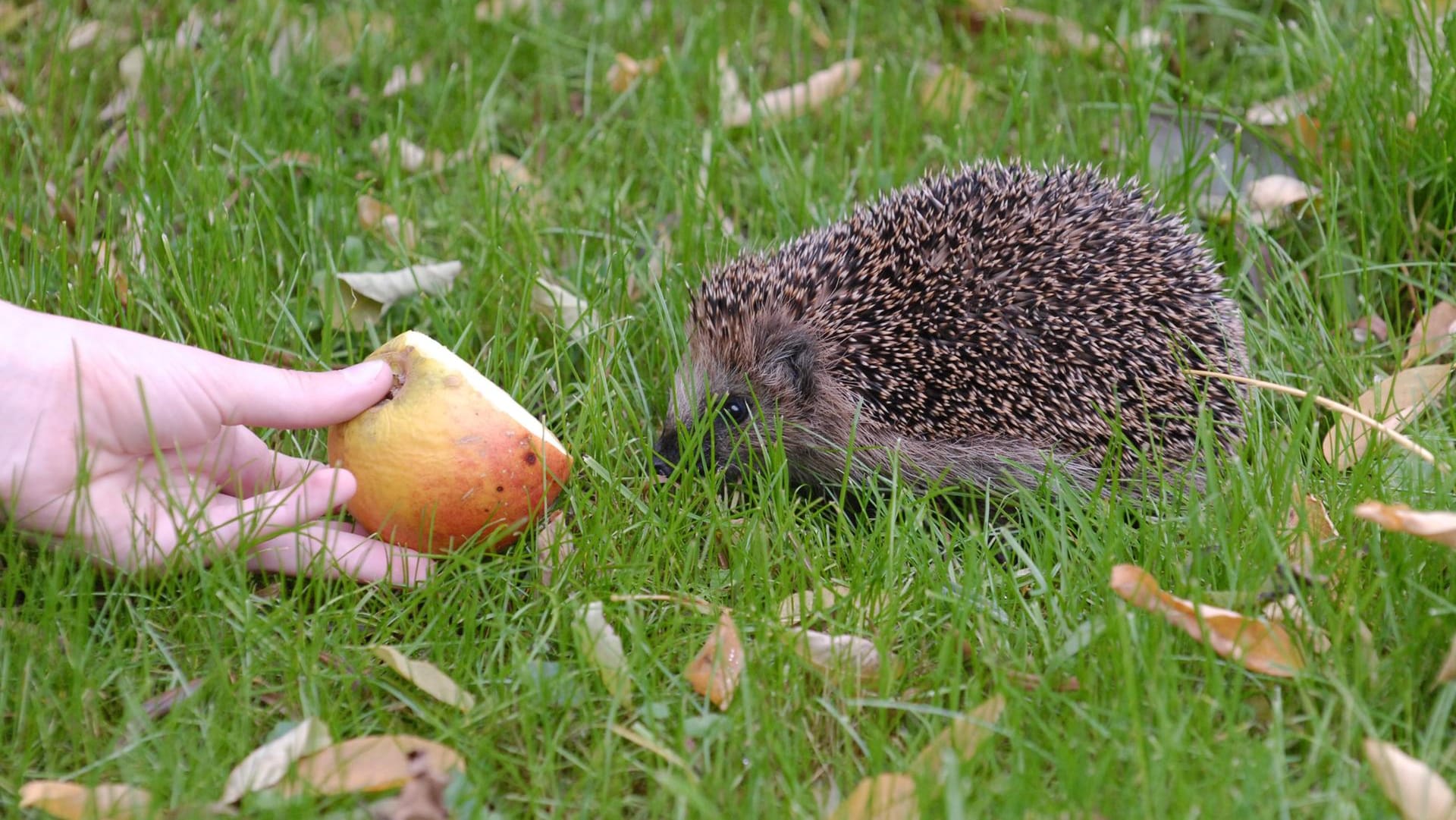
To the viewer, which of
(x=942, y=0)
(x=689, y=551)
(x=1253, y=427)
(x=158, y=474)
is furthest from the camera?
(x=942, y=0)

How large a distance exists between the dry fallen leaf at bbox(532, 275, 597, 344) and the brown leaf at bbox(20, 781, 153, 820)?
1.96 m

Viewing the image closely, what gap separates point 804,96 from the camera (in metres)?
5.52

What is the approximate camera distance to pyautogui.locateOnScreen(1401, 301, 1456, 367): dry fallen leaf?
4.15 m

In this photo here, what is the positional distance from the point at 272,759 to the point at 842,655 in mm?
1214

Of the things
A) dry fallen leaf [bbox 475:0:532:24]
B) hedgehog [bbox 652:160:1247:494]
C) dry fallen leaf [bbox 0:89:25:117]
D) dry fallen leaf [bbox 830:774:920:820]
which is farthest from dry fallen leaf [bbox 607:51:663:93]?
dry fallen leaf [bbox 830:774:920:820]

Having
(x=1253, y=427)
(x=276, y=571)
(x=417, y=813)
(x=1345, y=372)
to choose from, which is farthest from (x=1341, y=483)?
(x=276, y=571)

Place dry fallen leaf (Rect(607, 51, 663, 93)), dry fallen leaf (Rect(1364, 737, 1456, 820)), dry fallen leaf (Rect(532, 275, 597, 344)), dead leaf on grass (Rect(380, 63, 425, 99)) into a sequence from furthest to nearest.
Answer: dry fallen leaf (Rect(607, 51, 663, 93)) < dead leaf on grass (Rect(380, 63, 425, 99)) < dry fallen leaf (Rect(532, 275, 597, 344)) < dry fallen leaf (Rect(1364, 737, 1456, 820))

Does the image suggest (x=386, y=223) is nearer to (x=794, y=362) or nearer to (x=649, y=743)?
(x=794, y=362)

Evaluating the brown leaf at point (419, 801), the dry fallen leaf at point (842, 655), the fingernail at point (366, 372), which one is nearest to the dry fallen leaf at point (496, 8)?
the fingernail at point (366, 372)

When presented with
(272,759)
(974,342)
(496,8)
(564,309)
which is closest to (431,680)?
(272,759)

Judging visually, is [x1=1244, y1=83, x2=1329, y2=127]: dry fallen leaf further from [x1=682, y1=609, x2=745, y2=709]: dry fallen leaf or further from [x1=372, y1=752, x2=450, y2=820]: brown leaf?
[x1=372, y1=752, x2=450, y2=820]: brown leaf

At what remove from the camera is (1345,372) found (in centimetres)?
408

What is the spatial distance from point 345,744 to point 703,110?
3606 mm

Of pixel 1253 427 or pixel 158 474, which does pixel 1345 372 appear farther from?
pixel 158 474
